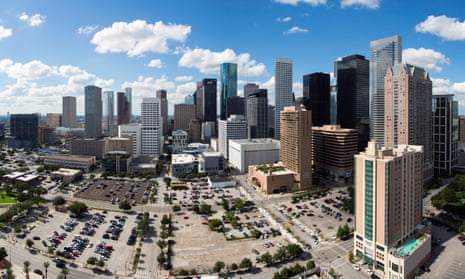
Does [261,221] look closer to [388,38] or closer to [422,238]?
[422,238]

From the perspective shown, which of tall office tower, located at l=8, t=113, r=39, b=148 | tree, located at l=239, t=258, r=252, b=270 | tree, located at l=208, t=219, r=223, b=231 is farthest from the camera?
tall office tower, located at l=8, t=113, r=39, b=148

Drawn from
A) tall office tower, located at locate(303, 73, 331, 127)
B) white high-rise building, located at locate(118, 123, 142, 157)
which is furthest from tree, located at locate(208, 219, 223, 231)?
tall office tower, located at locate(303, 73, 331, 127)

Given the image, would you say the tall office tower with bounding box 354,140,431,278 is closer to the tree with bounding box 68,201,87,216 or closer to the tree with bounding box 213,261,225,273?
the tree with bounding box 213,261,225,273

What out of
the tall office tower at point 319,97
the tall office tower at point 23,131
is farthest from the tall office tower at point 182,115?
the tall office tower at point 319,97

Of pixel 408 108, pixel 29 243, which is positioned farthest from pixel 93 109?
pixel 408 108

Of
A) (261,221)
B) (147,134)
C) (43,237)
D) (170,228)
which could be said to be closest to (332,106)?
(147,134)

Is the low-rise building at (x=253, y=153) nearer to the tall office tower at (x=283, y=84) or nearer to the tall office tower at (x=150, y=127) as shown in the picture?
the tall office tower at (x=150, y=127)
